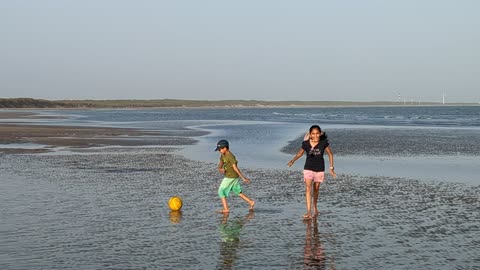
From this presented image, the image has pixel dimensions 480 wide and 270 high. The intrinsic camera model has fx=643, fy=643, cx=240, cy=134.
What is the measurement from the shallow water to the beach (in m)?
0.02

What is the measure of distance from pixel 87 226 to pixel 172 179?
686 cm

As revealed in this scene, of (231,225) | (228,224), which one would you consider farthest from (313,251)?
(228,224)

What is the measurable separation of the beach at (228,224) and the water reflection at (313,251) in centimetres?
2

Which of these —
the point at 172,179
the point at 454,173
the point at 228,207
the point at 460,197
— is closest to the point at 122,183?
the point at 172,179

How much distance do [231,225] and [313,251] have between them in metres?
2.26

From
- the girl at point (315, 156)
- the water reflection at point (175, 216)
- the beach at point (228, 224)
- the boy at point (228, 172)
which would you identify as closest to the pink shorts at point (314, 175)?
the girl at point (315, 156)

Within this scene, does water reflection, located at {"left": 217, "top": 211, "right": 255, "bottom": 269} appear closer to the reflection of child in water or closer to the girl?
the reflection of child in water

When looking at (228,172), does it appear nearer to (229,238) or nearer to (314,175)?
(314,175)

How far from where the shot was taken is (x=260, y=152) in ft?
87.8

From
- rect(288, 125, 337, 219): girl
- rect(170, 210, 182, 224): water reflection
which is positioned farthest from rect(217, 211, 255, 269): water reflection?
rect(288, 125, 337, 219): girl

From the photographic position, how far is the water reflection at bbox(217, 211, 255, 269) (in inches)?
331

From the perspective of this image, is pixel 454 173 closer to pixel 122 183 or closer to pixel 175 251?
pixel 122 183

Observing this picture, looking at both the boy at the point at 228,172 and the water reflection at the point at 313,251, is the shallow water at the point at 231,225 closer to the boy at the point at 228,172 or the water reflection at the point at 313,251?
the water reflection at the point at 313,251

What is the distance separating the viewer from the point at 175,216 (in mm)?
11672
